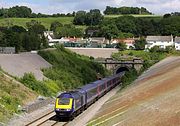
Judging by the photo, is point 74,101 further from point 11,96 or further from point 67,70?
point 67,70

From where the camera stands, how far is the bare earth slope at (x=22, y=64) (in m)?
60.2

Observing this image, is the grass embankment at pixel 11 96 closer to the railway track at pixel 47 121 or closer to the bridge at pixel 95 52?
the railway track at pixel 47 121

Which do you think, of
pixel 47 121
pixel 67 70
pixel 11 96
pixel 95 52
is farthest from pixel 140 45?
pixel 47 121

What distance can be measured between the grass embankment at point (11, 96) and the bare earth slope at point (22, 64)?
7.56 meters

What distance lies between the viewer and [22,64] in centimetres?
6625

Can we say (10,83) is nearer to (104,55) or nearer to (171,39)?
(104,55)

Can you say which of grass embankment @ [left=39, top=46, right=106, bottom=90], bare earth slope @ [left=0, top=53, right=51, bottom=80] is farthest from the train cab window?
grass embankment @ [left=39, top=46, right=106, bottom=90]

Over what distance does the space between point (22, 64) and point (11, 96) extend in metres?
21.5

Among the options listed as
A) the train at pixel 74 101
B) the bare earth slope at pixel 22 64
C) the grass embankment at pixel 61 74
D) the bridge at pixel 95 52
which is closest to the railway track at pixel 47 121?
the train at pixel 74 101

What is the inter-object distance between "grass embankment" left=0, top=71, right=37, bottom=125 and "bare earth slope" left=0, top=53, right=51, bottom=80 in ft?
24.8

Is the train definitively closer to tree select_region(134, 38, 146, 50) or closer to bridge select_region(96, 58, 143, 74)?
bridge select_region(96, 58, 143, 74)

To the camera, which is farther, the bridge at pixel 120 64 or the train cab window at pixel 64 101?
the bridge at pixel 120 64

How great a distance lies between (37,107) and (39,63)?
97.9 ft

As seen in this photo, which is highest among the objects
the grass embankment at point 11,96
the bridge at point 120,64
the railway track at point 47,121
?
the grass embankment at point 11,96
